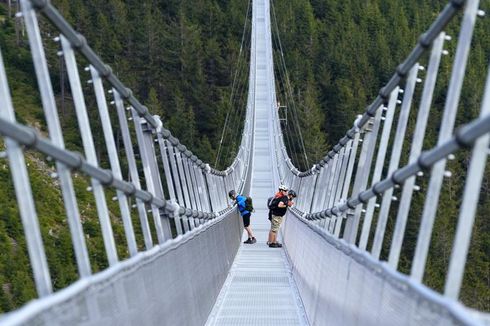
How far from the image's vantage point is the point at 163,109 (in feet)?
262

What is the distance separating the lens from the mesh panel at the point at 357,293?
3.75m

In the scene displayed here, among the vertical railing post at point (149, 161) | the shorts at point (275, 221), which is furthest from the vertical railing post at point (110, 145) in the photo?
the shorts at point (275, 221)

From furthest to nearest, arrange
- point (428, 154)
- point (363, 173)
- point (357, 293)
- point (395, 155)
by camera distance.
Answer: point (363, 173) < point (395, 155) < point (357, 293) < point (428, 154)

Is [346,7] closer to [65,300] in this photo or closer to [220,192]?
[220,192]

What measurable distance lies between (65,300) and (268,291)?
9.30 meters

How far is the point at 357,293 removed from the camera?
235 inches

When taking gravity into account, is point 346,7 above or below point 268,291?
above

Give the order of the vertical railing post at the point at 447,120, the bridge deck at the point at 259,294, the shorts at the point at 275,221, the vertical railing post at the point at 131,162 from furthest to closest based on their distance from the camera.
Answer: the shorts at the point at 275,221 < the bridge deck at the point at 259,294 < the vertical railing post at the point at 131,162 < the vertical railing post at the point at 447,120

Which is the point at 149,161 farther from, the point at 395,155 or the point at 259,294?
the point at 259,294

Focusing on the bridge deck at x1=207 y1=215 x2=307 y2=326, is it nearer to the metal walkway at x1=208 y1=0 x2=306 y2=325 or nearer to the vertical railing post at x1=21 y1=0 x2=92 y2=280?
the metal walkway at x1=208 y1=0 x2=306 y2=325

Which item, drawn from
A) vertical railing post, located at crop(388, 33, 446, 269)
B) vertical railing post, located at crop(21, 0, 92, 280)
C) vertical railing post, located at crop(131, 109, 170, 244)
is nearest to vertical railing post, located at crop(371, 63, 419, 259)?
vertical railing post, located at crop(388, 33, 446, 269)

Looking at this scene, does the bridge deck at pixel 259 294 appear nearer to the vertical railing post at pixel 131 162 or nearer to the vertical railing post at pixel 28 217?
the vertical railing post at pixel 131 162

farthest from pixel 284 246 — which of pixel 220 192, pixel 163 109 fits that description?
pixel 163 109

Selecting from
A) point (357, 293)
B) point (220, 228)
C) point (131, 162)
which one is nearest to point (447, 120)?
point (357, 293)
